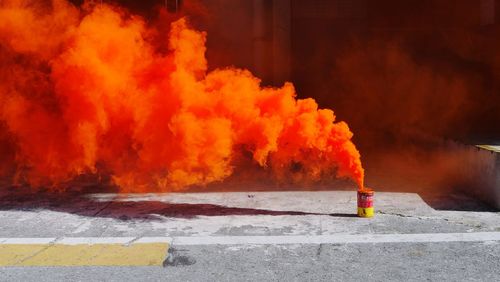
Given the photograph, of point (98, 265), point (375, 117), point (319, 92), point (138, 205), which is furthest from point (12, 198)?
point (375, 117)

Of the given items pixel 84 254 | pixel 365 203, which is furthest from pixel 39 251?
pixel 365 203

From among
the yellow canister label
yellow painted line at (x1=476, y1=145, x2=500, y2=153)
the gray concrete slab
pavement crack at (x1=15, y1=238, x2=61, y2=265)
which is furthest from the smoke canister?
pavement crack at (x1=15, y1=238, x2=61, y2=265)

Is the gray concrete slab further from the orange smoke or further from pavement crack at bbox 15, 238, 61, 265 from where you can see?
the orange smoke

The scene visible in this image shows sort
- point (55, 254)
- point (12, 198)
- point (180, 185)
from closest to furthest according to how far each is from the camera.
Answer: point (55, 254) → point (12, 198) → point (180, 185)

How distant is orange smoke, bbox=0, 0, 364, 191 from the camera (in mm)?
7055

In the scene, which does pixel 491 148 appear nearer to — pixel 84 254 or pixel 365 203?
pixel 365 203

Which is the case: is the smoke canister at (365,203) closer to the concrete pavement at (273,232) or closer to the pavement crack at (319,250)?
the concrete pavement at (273,232)

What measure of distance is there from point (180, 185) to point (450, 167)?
179 inches

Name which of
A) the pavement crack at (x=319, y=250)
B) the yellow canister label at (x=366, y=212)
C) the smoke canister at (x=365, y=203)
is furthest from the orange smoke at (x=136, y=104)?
the pavement crack at (x=319, y=250)

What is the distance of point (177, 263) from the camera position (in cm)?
494

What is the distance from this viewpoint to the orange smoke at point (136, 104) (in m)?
7.05

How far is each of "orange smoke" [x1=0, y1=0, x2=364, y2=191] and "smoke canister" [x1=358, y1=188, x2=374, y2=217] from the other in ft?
1.31

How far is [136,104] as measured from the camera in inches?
294

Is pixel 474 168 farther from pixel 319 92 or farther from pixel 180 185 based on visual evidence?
pixel 319 92
